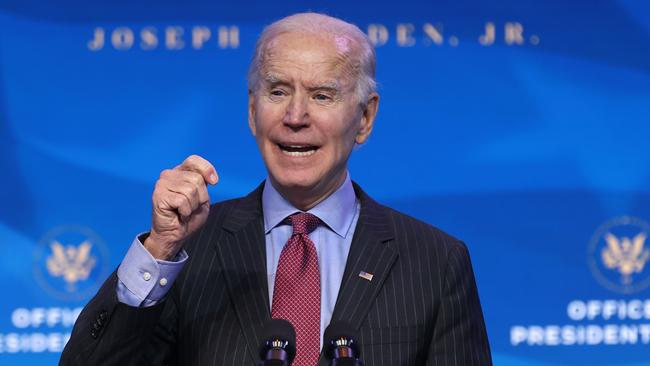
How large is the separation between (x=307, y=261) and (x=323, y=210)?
131mm

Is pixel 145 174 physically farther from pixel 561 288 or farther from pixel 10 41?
pixel 561 288

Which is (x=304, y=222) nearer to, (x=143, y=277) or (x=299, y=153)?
(x=299, y=153)

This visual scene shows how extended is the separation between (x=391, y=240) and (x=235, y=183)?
1.43 metres

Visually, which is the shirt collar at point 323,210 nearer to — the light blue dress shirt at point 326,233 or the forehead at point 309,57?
the light blue dress shirt at point 326,233

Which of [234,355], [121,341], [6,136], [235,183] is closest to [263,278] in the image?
[234,355]

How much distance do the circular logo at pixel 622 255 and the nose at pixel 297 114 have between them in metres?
1.85

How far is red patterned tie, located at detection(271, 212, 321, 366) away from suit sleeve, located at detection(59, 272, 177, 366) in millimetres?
255

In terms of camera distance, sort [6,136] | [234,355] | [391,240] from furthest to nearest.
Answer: [6,136], [391,240], [234,355]

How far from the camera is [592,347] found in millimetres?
3553

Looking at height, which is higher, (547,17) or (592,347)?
(547,17)

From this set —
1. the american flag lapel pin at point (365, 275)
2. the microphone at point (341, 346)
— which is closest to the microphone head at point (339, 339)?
the microphone at point (341, 346)

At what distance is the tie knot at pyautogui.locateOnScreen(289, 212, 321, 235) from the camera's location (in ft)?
6.90

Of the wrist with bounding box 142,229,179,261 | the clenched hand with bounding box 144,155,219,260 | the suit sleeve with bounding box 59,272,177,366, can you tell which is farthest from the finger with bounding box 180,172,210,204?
the suit sleeve with bounding box 59,272,177,366

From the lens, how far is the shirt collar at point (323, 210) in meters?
2.12
